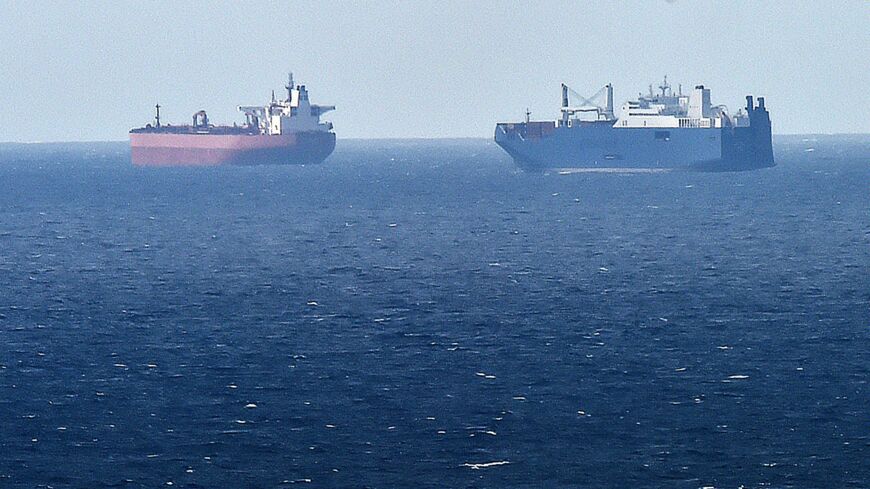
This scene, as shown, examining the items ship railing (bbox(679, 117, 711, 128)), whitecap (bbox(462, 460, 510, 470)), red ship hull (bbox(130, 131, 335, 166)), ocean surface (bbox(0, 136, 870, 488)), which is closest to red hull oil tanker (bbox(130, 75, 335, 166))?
red ship hull (bbox(130, 131, 335, 166))

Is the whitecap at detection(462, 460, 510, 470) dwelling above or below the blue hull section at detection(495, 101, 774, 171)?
below

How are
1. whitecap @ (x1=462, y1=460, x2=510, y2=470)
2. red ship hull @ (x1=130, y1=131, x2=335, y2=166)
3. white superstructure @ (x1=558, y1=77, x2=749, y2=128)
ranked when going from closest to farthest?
whitecap @ (x1=462, y1=460, x2=510, y2=470)
white superstructure @ (x1=558, y1=77, x2=749, y2=128)
red ship hull @ (x1=130, y1=131, x2=335, y2=166)

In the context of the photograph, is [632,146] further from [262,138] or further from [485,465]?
[485,465]

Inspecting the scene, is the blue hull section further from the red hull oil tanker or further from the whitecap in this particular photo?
the whitecap

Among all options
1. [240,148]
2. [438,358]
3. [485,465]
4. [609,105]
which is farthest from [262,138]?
[485,465]

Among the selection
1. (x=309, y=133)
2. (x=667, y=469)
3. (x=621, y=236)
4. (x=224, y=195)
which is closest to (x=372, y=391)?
(x=667, y=469)
